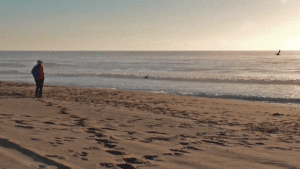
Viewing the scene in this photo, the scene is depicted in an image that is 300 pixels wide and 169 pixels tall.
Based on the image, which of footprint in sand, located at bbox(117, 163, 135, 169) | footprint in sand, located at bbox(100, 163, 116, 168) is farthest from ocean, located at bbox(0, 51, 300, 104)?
footprint in sand, located at bbox(100, 163, 116, 168)

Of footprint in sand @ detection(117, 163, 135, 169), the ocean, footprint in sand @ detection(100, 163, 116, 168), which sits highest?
the ocean

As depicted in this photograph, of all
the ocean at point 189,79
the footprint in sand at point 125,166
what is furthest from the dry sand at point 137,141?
the ocean at point 189,79

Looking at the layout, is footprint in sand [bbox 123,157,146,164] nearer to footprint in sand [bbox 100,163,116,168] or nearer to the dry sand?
the dry sand

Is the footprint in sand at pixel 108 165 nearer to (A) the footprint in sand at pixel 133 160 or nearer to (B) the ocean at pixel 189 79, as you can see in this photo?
(A) the footprint in sand at pixel 133 160

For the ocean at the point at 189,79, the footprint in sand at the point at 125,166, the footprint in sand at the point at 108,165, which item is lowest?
the footprint in sand at the point at 125,166

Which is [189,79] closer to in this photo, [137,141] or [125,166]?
[137,141]

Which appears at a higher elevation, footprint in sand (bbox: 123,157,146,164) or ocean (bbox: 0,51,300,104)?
ocean (bbox: 0,51,300,104)

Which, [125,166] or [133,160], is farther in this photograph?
[133,160]

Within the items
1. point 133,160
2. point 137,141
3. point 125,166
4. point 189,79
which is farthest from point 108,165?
point 189,79

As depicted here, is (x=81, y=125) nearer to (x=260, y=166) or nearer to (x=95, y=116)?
(x=95, y=116)

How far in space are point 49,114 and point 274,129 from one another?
6.23m

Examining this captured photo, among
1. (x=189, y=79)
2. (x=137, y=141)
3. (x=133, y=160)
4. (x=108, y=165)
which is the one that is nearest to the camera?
(x=108, y=165)

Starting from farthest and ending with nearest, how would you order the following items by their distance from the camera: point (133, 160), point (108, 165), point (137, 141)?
1. point (137, 141)
2. point (133, 160)
3. point (108, 165)

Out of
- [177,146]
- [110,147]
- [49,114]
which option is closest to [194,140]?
[177,146]
